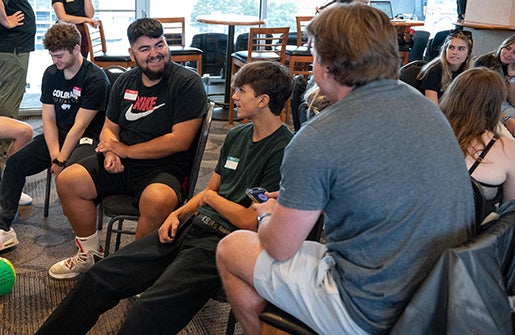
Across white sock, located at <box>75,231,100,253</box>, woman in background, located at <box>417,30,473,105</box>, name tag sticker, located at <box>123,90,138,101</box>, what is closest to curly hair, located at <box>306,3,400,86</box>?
name tag sticker, located at <box>123,90,138,101</box>

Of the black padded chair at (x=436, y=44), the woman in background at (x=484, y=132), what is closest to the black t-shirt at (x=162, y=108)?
the woman in background at (x=484, y=132)

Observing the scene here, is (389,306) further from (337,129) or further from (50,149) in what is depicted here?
(50,149)

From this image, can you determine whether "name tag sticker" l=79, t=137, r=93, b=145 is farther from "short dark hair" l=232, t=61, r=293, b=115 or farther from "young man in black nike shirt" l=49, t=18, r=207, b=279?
"short dark hair" l=232, t=61, r=293, b=115

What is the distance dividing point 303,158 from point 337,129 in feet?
0.33

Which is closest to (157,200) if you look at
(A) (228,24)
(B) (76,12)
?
(B) (76,12)

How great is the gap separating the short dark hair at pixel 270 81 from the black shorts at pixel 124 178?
0.67 metres

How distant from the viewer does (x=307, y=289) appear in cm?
149

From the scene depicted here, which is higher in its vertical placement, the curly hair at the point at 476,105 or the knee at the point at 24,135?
the curly hair at the point at 476,105

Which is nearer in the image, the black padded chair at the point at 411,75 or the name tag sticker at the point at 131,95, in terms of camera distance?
the name tag sticker at the point at 131,95

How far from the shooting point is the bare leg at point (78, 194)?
2.60 meters

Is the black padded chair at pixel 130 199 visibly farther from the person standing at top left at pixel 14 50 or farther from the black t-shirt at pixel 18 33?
the black t-shirt at pixel 18 33

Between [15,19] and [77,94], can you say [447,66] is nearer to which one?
[77,94]

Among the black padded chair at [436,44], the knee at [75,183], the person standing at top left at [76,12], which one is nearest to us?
the knee at [75,183]

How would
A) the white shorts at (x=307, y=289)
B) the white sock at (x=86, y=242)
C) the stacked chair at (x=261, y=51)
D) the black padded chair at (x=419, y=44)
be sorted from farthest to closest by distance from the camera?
the black padded chair at (x=419, y=44) < the stacked chair at (x=261, y=51) < the white sock at (x=86, y=242) < the white shorts at (x=307, y=289)
